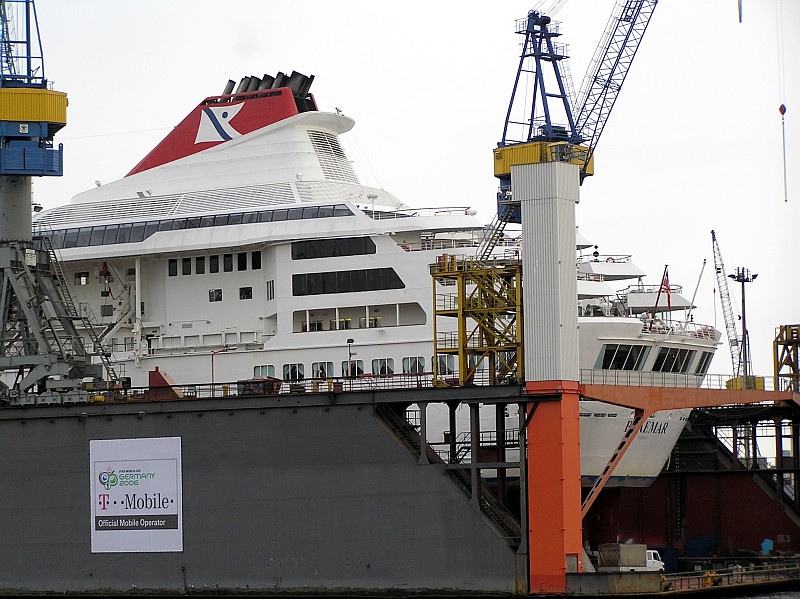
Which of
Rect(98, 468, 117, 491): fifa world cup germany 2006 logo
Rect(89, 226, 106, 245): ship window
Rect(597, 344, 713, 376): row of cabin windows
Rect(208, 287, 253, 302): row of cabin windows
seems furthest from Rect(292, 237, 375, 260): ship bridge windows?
Rect(98, 468, 117, 491): fifa world cup germany 2006 logo

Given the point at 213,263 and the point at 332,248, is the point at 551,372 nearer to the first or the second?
the point at 332,248

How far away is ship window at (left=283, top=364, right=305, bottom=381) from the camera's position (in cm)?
5694

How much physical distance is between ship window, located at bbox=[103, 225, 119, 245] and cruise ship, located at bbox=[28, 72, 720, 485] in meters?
0.11

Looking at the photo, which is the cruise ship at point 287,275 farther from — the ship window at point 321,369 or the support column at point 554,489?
the support column at point 554,489

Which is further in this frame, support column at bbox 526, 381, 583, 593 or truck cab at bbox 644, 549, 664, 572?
truck cab at bbox 644, 549, 664, 572

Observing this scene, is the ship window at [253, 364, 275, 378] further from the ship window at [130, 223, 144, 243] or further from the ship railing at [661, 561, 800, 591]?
the ship railing at [661, 561, 800, 591]

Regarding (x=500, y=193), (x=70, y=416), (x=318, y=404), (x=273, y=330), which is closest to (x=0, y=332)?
(x=70, y=416)

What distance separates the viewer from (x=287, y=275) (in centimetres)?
5819

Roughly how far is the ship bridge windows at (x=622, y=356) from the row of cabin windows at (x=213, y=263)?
13.7 meters

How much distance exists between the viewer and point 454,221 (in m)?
57.4

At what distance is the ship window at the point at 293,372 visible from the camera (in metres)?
56.9

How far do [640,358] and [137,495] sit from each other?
1680 centimetres

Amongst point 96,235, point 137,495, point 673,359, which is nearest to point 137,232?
point 96,235

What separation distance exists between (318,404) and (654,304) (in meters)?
16.2
